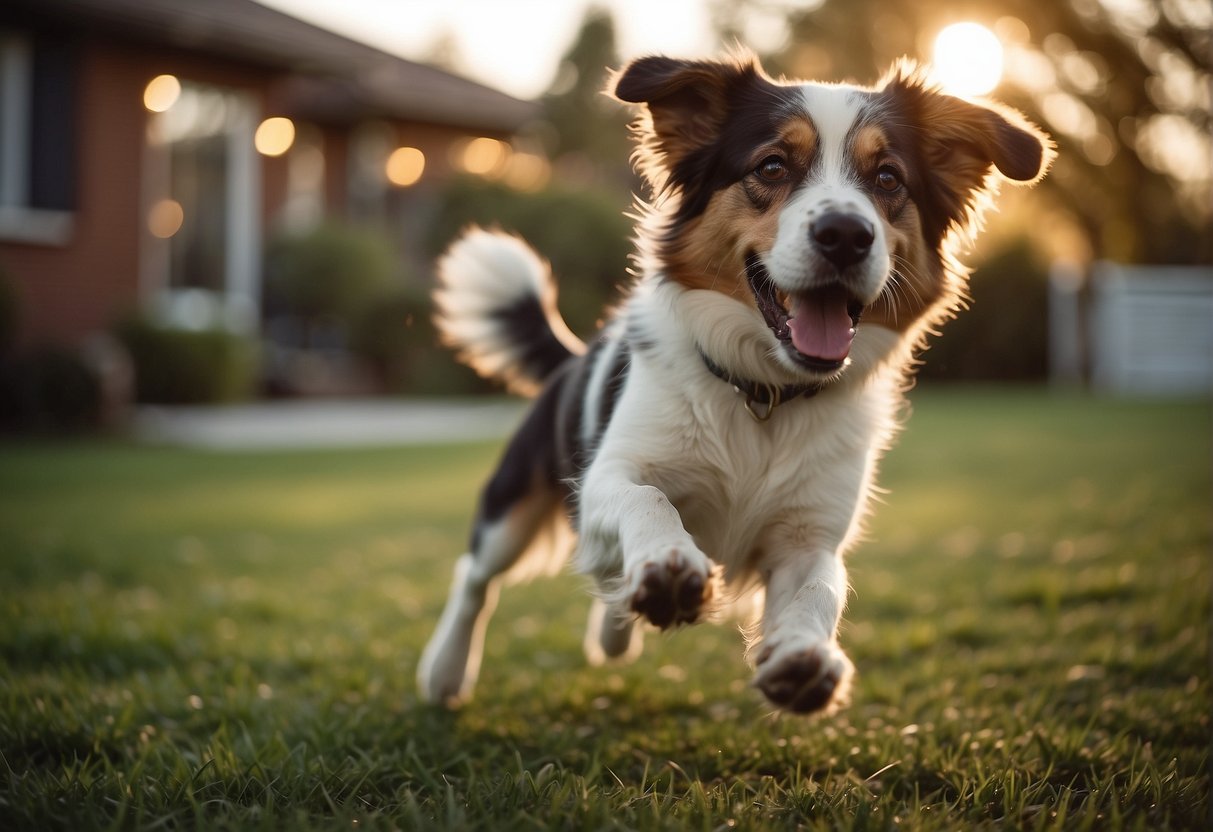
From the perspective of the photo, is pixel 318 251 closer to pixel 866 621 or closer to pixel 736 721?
pixel 866 621

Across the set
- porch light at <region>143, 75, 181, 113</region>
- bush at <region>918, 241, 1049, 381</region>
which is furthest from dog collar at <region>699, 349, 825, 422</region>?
bush at <region>918, 241, 1049, 381</region>

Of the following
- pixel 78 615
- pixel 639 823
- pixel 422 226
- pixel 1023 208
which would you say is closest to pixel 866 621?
pixel 639 823

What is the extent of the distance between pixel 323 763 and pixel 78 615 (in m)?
2.54

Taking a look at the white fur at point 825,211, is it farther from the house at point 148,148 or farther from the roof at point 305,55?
the roof at point 305,55

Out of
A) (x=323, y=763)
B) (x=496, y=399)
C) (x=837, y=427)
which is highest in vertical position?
(x=837, y=427)

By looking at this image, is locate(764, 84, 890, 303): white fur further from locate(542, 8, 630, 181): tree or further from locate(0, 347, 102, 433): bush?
locate(542, 8, 630, 181): tree

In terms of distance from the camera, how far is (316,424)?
1322 centimetres

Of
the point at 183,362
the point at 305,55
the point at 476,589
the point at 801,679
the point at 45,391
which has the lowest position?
the point at 45,391

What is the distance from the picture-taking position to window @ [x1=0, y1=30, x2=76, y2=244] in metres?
12.0

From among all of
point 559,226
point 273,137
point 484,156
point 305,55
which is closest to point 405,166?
point 484,156

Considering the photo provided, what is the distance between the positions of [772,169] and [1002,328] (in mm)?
20688

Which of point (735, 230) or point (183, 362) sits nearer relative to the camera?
point (735, 230)

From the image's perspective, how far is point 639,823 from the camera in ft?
7.66

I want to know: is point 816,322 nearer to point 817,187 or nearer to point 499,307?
point 817,187
